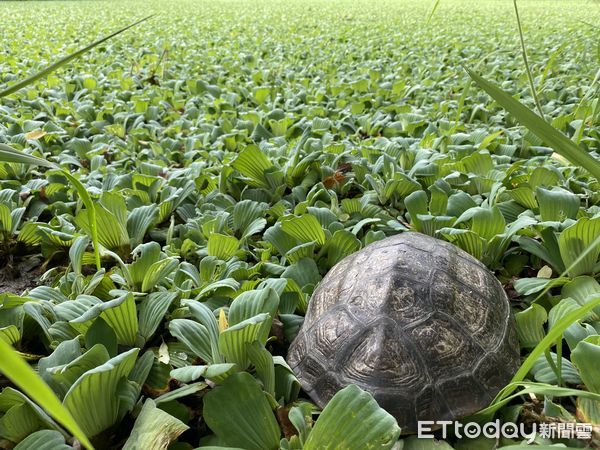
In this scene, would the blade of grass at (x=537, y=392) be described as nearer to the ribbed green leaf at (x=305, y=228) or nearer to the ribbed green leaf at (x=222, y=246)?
the ribbed green leaf at (x=305, y=228)

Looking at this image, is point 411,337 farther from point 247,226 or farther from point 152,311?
point 247,226

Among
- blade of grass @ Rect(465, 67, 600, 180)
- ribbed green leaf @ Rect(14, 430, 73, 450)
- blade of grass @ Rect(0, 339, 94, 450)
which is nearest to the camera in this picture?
blade of grass @ Rect(0, 339, 94, 450)

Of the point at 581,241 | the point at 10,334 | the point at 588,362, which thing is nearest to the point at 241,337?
the point at 10,334

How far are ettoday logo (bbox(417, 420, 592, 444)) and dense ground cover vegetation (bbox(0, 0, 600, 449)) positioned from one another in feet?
0.06

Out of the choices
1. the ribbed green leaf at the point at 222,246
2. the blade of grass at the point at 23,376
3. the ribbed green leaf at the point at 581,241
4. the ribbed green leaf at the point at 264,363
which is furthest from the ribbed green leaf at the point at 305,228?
the blade of grass at the point at 23,376

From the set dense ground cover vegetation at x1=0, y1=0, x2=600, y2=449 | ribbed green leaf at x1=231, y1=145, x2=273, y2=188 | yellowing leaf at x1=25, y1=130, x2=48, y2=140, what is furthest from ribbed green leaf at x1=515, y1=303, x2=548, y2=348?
yellowing leaf at x1=25, y1=130, x2=48, y2=140

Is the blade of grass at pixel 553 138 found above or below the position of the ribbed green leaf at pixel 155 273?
above

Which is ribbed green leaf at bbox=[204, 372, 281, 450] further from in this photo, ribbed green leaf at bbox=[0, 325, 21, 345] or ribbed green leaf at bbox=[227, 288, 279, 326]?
ribbed green leaf at bbox=[0, 325, 21, 345]

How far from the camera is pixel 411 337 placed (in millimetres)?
1207

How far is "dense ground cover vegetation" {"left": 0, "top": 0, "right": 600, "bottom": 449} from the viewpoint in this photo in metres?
1.11

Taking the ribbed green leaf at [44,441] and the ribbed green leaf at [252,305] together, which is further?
the ribbed green leaf at [252,305]

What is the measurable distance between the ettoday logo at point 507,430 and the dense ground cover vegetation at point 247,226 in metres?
0.02

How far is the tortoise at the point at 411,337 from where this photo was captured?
117cm

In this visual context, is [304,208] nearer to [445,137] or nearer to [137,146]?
[445,137]
